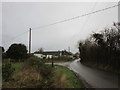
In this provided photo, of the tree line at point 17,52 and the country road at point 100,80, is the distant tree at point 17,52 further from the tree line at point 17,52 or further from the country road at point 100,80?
the country road at point 100,80

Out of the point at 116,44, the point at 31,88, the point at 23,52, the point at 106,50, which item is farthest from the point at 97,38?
the point at 23,52

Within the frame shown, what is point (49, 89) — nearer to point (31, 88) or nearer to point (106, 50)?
point (31, 88)

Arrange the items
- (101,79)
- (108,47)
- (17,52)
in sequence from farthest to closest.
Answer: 1. (17,52)
2. (108,47)
3. (101,79)

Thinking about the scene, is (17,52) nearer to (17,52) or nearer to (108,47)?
(17,52)

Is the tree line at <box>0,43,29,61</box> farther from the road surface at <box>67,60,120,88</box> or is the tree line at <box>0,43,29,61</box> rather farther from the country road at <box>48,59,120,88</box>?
the road surface at <box>67,60,120,88</box>

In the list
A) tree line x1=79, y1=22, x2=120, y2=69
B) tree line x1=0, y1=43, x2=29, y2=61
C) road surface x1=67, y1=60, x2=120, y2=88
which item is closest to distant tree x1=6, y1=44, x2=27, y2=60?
tree line x1=0, y1=43, x2=29, y2=61

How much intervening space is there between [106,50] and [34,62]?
48.1 feet

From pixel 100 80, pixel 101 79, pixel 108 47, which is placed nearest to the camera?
pixel 100 80

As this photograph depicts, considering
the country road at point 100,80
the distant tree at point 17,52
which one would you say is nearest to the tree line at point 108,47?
the country road at point 100,80

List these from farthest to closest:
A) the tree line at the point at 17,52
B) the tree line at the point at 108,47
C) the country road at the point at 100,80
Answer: the tree line at the point at 17,52
the tree line at the point at 108,47
the country road at the point at 100,80

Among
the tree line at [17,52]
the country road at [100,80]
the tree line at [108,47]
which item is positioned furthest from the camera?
the tree line at [17,52]

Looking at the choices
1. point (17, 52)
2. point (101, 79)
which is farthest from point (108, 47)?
point (17, 52)

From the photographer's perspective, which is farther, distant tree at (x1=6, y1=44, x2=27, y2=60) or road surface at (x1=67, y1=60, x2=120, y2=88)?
distant tree at (x1=6, y1=44, x2=27, y2=60)

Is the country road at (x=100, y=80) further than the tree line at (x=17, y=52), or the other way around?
the tree line at (x=17, y=52)
